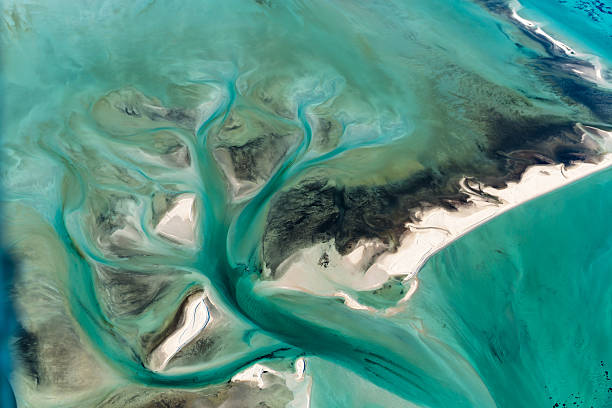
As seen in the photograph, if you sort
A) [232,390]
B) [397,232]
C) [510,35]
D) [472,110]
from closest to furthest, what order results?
[232,390]
[397,232]
[472,110]
[510,35]

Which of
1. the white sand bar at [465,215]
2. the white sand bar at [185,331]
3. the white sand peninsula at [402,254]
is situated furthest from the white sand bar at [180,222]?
the white sand bar at [465,215]

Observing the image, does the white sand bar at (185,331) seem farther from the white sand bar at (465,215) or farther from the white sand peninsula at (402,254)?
the white sand bar at (465,215)

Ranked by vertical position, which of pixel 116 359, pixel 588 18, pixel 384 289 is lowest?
pixel 116 359

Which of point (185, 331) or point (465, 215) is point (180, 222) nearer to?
point (185, 331)

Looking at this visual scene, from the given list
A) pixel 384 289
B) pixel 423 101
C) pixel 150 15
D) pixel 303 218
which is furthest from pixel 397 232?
pixel 150 15

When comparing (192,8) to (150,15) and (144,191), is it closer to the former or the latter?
(150,15)

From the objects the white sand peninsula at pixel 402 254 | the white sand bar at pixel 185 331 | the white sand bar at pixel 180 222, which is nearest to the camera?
the white sand bar at pixel 185 331

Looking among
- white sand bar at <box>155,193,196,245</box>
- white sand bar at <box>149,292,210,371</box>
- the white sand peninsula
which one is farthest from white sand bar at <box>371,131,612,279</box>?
white sand bar at <box>155,193,196,245</box>

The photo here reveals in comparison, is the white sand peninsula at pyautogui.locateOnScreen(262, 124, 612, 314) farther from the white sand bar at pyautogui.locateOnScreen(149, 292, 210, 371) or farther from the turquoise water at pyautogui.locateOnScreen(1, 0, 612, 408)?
the white sand bar at pyautogui.locateOnScreen(149, 292, 210, 371)
